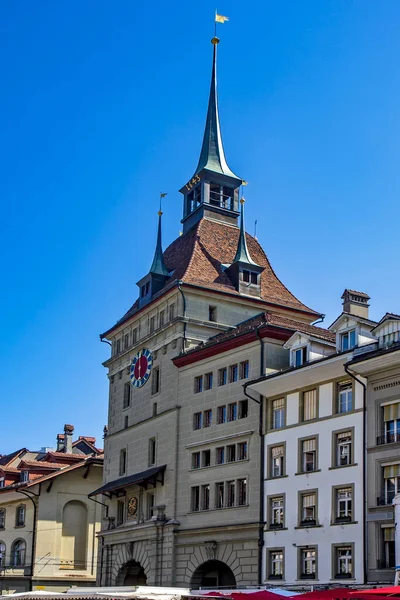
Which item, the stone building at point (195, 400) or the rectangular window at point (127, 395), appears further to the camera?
the rectangular window at point (127, 395)

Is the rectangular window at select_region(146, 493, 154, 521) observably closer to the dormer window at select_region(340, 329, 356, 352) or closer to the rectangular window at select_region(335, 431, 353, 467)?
the rectangular window at select_region(335, 431, 353, 467)

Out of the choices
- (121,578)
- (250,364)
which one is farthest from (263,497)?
(121,578)

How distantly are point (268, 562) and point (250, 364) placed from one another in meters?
Result: 10.5

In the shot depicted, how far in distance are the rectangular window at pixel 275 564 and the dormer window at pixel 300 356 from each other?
9353 millimetres

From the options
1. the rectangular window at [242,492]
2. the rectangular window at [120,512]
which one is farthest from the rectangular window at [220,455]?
the rectangular window at [120,512]

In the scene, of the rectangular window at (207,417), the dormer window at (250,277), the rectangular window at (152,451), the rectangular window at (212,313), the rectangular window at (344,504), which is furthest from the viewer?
the dormer window at (250,277)

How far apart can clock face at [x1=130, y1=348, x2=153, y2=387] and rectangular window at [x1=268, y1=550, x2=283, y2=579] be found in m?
18.3

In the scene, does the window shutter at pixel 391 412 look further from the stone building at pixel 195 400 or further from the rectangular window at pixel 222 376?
the rectangular window at pixel 222 376

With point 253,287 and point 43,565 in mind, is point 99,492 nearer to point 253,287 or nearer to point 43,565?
point 43,565

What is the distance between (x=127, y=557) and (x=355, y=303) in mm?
22015

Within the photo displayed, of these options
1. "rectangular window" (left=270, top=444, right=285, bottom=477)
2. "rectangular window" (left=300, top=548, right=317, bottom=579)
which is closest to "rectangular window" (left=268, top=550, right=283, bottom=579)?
"rectangular window" (left=300, top=548, right=317, bottom=579)

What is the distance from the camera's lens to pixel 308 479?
151 feet

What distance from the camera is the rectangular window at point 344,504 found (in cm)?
4331

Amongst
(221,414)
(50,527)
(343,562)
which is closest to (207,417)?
(221,414)
